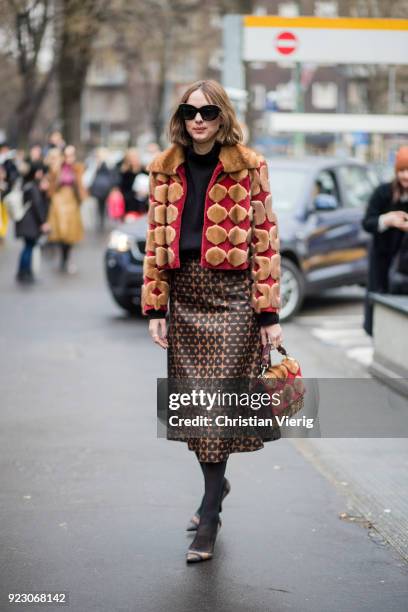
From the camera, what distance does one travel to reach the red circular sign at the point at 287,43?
15.2m

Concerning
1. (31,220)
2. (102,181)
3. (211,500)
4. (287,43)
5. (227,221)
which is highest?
(287,43)

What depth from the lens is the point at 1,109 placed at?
3551 inches

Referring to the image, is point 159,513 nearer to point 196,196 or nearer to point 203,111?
point 196,196

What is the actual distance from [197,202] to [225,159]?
0.67 feet

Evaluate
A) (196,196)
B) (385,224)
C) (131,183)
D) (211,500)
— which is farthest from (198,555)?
(131,183)

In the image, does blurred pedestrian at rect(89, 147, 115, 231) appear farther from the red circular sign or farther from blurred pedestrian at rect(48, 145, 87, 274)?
the red circular sign

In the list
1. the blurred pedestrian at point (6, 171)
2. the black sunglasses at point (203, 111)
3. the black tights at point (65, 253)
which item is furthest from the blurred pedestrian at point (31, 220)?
the black sunglasses at point (203, 111)

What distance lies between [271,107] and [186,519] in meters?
23.6

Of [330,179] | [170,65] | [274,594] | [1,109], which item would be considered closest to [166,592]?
[274,594]

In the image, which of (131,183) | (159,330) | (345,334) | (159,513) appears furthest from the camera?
(131,183)

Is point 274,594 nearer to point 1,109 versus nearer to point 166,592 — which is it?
point 166,592

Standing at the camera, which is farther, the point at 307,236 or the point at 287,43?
the point at 287,43

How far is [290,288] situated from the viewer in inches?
502

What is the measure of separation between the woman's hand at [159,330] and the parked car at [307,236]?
741 cm
